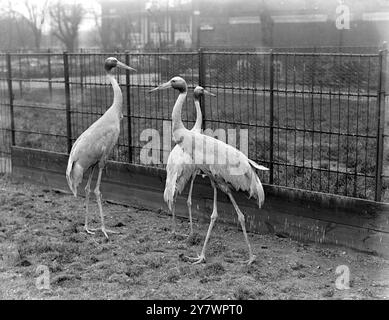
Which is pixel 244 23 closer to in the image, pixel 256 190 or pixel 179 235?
pixel 179 235

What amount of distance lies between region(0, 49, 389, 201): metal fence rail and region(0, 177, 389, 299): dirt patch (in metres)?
1.02

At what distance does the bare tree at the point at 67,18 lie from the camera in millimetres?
41781

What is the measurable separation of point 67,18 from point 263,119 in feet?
111

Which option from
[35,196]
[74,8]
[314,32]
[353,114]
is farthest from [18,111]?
[74,8]

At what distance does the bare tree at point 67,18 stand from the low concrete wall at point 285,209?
33685 mm

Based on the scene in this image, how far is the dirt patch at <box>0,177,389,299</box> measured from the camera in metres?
6.11

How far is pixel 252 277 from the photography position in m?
6.45

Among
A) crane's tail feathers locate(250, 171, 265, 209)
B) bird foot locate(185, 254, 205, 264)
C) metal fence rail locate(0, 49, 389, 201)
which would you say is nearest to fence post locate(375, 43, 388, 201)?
metal fence rail locate(0, 49, 389, 201)

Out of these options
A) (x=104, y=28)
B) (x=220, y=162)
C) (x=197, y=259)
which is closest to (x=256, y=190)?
(x=220, y=162)

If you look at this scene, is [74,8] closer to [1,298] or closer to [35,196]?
[35,196]

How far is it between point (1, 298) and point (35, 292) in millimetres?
327

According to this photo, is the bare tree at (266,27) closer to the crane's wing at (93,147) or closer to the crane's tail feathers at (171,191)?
the crane's wing at (93,147)

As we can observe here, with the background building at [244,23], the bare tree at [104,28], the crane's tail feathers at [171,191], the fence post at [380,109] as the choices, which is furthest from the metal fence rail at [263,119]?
the bare tree at [104,28]

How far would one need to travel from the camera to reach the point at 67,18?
140 feet
